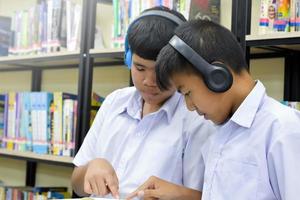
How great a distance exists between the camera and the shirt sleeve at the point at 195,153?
1.06m

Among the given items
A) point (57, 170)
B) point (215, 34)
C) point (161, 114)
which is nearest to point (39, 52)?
point (57, 170)

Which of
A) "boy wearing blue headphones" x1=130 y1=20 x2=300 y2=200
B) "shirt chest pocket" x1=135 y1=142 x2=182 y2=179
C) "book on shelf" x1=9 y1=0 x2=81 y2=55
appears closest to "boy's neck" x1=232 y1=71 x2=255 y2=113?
"boy wearing blue headphones" x1=130 y1=20 x2=300 y2=200

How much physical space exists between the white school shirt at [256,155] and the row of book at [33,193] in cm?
149

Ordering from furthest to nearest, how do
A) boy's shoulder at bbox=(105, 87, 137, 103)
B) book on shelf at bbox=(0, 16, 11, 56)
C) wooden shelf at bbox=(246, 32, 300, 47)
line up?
book on shelf at bbox=(0, 16, 11, 56) → wooden shelf at bbox=(246, 32, 300, 47) → boy's shoulder at bbox=(105, 87, 137, 103)

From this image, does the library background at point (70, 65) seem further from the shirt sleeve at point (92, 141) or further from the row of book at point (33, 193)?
the shirt sleeve at point (92, 141)

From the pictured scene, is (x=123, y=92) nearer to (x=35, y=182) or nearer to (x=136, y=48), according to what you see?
(x=136, y=48)

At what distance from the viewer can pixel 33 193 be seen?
2.40 meters

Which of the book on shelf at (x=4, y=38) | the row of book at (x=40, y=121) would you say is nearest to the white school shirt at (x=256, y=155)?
the row of book at (x=40, y=121)

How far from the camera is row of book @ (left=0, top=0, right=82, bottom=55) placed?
2.25 metres

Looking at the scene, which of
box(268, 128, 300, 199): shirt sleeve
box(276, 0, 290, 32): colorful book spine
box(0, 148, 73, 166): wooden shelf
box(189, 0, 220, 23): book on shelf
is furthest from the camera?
box(0, 148, 73, 166): wooden shelf

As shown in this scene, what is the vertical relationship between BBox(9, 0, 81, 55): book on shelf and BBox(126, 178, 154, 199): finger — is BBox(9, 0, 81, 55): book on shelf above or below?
above

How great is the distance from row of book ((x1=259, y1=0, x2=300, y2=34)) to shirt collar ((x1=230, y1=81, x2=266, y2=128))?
25.6 inches

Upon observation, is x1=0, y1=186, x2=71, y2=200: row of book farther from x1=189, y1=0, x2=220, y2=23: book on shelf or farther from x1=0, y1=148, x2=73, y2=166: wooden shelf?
x1=189, y1=0, x2=220, y2=23: book on shelf

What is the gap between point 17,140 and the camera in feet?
7.98
